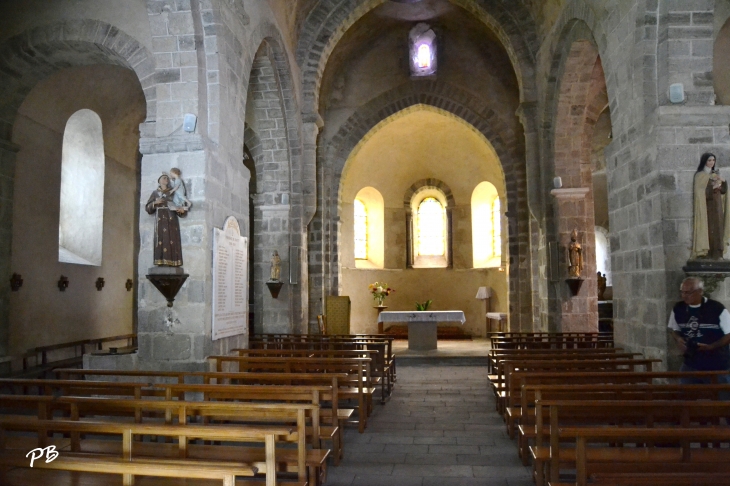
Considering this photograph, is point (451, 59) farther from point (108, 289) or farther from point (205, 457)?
point (205, 457)

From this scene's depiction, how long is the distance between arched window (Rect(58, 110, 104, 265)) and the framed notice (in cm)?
427

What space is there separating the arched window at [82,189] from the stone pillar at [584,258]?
353 inches

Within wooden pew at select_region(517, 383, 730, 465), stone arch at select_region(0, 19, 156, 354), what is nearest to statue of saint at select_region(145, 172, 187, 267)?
stone arch at select_region(0, 19, 156, 354)

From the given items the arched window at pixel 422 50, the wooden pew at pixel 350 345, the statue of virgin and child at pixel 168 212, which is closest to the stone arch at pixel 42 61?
the statue of virgin and child at pixel 168 212

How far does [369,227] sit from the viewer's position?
20109mm

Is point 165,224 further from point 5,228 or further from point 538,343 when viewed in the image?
point 538,343

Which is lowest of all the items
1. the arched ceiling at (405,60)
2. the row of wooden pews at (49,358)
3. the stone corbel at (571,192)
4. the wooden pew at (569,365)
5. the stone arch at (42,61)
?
the row of wooden pews at (49,358)

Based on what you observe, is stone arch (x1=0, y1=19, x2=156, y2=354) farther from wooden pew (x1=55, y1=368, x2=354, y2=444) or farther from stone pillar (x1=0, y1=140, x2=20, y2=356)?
wooden pew (x1=55, y1=368, x2=354, y2=444)

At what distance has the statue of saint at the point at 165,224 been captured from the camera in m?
6.80

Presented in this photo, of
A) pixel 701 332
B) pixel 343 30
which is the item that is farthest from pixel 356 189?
pixel 701 332

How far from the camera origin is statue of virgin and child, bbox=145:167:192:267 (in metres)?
6.81

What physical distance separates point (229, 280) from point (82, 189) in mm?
5161

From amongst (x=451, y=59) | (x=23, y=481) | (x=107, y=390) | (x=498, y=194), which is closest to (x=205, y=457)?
(x=23, y=481)

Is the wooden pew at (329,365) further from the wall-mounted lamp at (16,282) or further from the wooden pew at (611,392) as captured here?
the wall-mounted lamp at (16,282)
